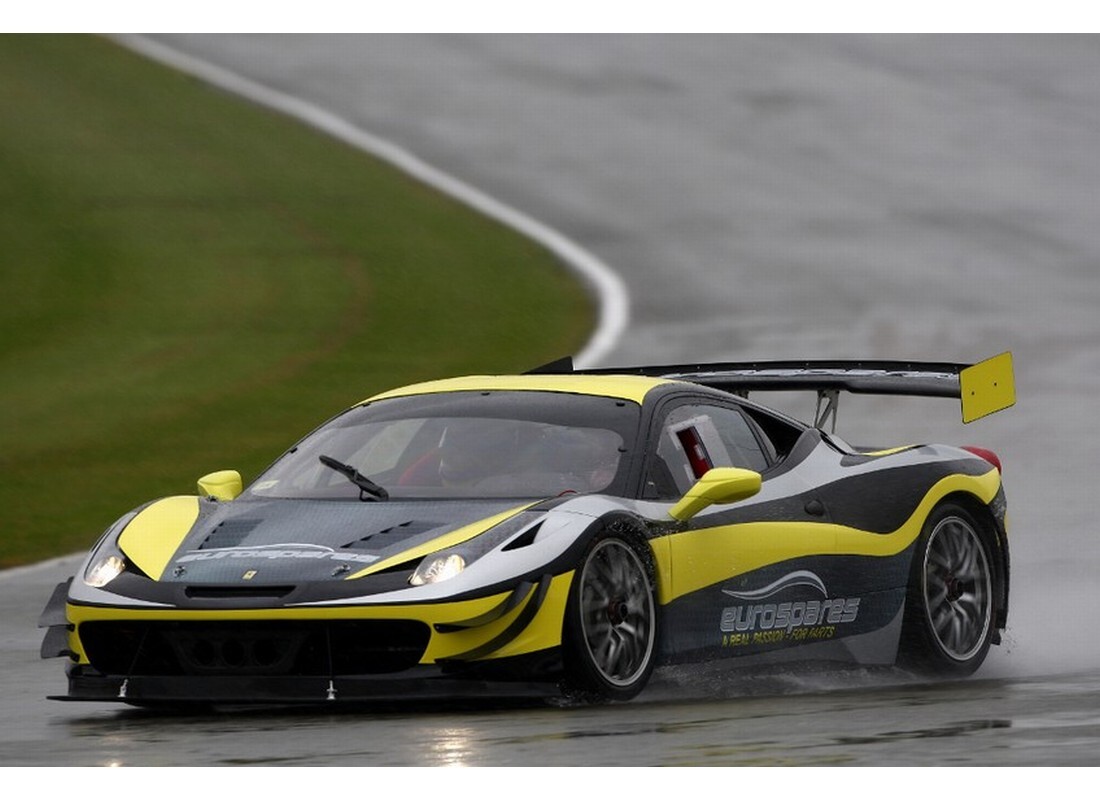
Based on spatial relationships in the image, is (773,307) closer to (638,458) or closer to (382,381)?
(382,381)

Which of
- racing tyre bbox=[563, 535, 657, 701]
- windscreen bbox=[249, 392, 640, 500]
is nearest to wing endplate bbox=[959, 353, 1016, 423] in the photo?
windscreen bbox=[249, 392, 640, 500]

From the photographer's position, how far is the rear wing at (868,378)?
10344 millimetres

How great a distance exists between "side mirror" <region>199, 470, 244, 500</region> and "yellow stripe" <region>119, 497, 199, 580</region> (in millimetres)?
77

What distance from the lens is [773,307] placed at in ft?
63.8

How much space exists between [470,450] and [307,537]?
3.28 feet

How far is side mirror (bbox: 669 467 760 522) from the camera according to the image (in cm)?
845

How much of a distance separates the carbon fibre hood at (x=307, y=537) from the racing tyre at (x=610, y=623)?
384 mm

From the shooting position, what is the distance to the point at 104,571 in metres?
8.14

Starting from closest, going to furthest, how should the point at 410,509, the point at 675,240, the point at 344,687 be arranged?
the point at 344,687 → the point at 410,509 → the point at 675,240

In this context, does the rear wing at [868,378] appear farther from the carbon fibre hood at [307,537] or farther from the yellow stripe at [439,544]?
the yellow stripe at [439,544]

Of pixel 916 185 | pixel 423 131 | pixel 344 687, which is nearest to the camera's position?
pixel 344 687

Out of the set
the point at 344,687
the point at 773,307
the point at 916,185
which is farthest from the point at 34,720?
the point at 916,185

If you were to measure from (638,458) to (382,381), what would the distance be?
9071 mm

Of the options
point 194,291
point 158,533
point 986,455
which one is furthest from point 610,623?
point 194,291
